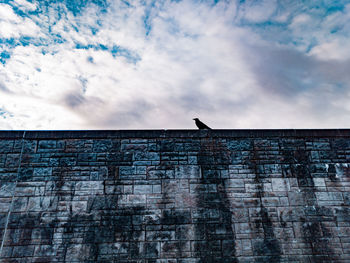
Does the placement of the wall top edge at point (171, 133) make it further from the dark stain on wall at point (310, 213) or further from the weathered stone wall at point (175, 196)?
the dark stain on wall at point (310, 213)

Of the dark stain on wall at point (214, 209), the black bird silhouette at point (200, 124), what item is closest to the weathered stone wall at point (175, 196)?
the dark stain on wall at point (214, 209)

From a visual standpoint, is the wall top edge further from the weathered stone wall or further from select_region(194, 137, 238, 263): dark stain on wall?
select_region(194, 137, 238, 263): dark stain on wall

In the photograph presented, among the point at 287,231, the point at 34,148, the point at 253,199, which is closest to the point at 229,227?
the point at 253,199

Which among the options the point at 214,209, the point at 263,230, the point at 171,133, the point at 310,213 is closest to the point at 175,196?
the point at 214,209

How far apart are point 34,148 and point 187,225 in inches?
164

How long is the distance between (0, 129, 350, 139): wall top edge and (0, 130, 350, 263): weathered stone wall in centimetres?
3

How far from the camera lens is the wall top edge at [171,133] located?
6.39 metres

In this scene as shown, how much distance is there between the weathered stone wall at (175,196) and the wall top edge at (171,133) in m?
0.03

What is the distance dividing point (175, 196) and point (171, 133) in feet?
5.20

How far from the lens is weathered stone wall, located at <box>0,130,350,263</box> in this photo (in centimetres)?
566

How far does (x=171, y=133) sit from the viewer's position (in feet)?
21.6

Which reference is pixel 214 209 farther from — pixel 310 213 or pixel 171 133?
pixel 310 213

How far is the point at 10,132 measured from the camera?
6383 millimetres

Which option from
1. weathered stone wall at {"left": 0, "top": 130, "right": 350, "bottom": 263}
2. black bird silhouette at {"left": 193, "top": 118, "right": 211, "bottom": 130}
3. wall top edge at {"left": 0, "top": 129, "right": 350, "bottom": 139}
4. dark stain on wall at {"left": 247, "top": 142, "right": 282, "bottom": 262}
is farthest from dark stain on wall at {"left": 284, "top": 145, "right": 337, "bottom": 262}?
black bird silhouette at {"left": 193, "top": 118, "right": 211, "bottom": 130}
